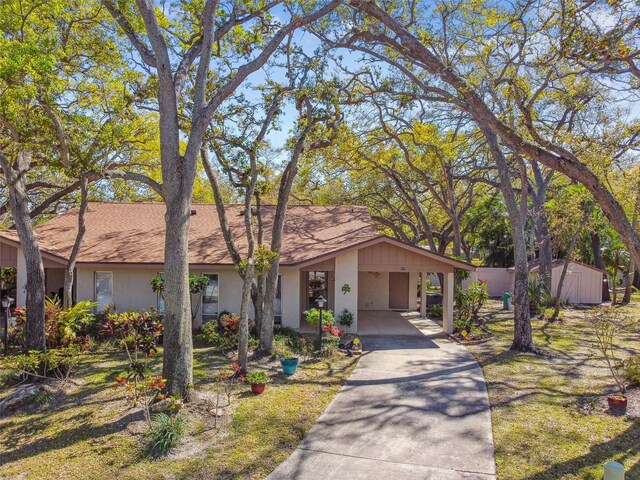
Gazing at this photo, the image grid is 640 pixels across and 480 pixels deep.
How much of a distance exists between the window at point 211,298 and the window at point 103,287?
128 inches

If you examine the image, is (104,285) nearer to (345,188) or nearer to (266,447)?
(266,447)

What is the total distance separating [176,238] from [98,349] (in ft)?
22.8

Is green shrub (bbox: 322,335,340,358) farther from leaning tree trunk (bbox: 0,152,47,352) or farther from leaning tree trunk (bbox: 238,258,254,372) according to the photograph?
leaning tree trunk (bbox: 0,152,47,352)

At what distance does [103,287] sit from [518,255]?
13.6 meters

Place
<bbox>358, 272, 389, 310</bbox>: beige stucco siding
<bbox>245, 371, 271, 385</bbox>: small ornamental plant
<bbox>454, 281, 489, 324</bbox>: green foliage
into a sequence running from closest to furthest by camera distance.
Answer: <bbox>245, 371, 271, 385</bbox>: small ornamental plant
<bbox>454, 281, 489, 324</bbox>: green foliage
<bbox>358, 272, 389, 310</bbox>: beige stucco siding

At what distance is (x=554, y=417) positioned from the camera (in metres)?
8.22

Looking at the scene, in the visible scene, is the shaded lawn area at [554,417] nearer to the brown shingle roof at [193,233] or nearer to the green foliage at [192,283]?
the brown shingle roof at [193,233]

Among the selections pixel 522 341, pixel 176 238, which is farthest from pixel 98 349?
pixel 522 341

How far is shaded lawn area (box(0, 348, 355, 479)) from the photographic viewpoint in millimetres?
6324

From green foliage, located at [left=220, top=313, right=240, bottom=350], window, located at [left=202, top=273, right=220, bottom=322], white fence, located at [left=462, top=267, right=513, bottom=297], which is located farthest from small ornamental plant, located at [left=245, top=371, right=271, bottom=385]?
white fence, located at [left=462, top=267, right=513, bottom=297]

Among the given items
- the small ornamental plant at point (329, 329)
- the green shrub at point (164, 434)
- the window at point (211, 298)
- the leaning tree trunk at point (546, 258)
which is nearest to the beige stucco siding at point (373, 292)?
the leaning tree trunk at point (546, 258)

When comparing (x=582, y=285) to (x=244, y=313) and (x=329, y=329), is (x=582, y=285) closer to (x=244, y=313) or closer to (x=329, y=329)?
(x=329, y=329)

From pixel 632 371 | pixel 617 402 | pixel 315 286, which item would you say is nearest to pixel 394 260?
pixel 315 286

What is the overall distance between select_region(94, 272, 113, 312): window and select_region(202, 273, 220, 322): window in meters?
3.24
